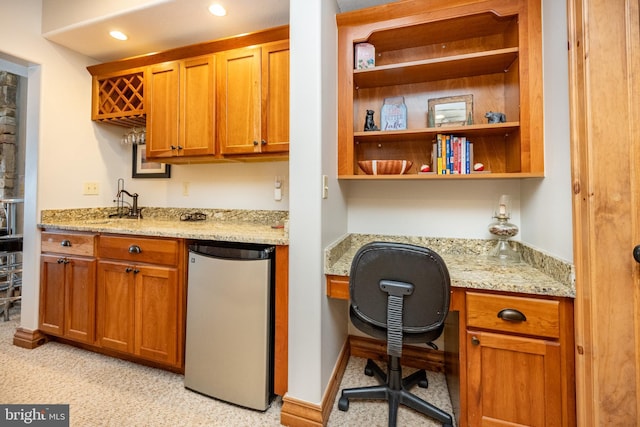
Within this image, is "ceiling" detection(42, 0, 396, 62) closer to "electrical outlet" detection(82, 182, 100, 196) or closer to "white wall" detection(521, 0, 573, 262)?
"white wall" detection(521, 0, 573, 262)

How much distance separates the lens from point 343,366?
5.99ft

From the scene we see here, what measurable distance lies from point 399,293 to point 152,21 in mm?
2365

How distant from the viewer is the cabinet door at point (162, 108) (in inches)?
82.9

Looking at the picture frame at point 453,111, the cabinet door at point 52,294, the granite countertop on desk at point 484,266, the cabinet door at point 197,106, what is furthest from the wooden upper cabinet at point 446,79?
the cabinet door at point 52,294

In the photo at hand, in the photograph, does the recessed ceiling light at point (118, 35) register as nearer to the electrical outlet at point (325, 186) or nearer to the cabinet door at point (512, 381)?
the electrical outlet at point (325, 186)

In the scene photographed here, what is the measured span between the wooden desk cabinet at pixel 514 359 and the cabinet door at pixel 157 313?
156 centimetres

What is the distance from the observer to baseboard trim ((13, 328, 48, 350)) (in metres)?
2.06

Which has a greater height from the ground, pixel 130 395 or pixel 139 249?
pixel 139 249

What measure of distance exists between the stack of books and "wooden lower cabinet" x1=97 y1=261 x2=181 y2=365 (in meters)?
1.72

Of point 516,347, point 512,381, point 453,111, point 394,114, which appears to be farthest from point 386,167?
point 512,381

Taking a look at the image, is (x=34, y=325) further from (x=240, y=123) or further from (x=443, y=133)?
(x=443, y=133)

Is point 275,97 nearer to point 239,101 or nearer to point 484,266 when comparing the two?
point 239,101

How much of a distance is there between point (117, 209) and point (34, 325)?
106cm

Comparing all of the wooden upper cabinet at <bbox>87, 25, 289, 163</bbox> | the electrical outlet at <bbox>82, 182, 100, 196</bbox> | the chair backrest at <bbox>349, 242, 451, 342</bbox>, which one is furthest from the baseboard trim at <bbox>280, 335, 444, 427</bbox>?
the electrical outlet at <bbox>82, 182, 100, 196</bbox>
